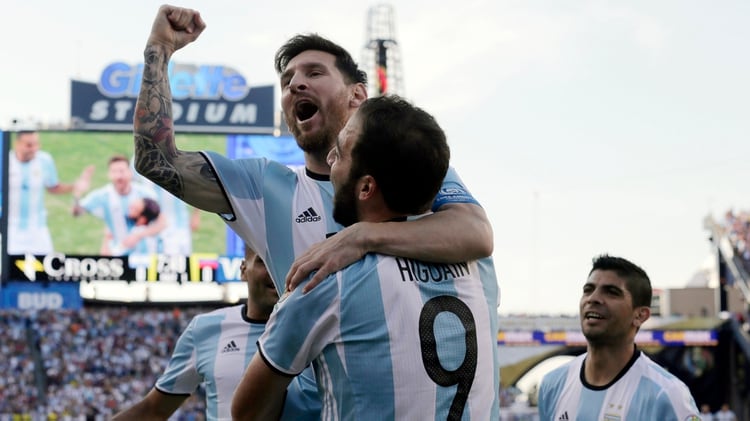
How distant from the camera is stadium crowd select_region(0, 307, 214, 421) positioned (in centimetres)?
3072

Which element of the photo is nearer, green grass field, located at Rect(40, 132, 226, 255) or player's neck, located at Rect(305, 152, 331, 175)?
player's neck, located at Rect(305, 152, 331, 175)

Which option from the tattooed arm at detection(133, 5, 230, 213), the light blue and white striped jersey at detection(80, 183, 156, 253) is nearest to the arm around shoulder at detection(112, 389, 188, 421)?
the tattooed arm at detection(133, 5, 230, 213)

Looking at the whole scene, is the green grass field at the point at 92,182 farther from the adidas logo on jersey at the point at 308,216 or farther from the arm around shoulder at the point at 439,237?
the arm around shoulder at the point at 439,237

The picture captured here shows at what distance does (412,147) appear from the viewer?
9.36ft

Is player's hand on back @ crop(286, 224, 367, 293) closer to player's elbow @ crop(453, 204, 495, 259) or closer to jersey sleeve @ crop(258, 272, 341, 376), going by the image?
jersey sleeve @ crop(258, 272, 341, 376)

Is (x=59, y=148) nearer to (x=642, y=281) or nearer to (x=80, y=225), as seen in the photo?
(x=80, y=225)

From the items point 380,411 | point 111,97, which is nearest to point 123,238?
point 111,97

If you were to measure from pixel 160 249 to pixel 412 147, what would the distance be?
3119 cm

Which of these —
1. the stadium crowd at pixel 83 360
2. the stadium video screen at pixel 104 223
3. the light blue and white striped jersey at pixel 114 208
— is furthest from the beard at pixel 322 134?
the light blue and white striped jersey at pixel 114 208

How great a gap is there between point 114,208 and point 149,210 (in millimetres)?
1167

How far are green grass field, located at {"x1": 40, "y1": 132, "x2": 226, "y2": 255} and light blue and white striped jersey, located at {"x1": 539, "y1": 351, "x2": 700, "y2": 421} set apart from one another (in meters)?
27.0

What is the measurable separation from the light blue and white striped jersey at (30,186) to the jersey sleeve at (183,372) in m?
28.7

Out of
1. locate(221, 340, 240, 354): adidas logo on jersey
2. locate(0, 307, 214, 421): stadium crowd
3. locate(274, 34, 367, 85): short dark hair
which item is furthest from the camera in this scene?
locate(0, 307, 214, 421): stadium crowd

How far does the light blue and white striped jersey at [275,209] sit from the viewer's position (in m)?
4.10
